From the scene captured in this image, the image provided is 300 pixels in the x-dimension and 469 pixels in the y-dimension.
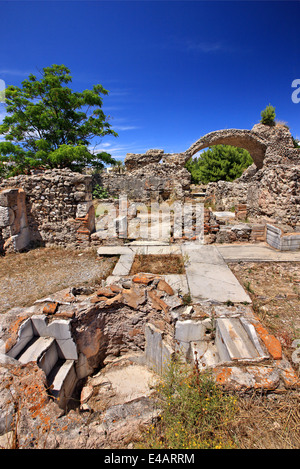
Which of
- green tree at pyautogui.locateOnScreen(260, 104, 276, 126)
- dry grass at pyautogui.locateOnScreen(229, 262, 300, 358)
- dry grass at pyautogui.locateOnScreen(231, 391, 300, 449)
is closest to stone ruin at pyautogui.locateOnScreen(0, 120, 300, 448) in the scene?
dry grass at pyautogui.locateOnScreen(231, 391, 300, 449)

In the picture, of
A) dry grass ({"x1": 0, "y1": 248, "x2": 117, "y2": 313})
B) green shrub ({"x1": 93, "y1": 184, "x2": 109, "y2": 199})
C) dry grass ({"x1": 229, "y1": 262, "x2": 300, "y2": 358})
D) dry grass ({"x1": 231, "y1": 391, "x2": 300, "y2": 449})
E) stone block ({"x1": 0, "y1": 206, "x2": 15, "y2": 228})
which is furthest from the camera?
green shrub ({"x1": 93, "y1": 184, "x2": 109, "y2": 199})

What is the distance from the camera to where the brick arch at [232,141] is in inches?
609

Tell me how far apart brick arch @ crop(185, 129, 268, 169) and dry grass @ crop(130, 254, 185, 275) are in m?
11.4

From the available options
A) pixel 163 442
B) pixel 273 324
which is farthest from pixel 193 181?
pixel 163 442

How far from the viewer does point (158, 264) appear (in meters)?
4.85

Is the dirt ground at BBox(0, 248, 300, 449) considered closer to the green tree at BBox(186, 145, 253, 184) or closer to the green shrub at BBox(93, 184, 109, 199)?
the green shrub at BBox(93, 184, 109, 199)

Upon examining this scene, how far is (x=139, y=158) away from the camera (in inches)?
584

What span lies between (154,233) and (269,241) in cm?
326

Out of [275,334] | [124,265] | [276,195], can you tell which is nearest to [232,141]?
[276,195]

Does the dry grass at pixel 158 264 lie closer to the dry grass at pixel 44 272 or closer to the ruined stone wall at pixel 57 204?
the dry grass at pixel 44 272

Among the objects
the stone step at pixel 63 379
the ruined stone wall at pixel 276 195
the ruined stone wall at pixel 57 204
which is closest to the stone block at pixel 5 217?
the ruined stone wall at pixel 57 204

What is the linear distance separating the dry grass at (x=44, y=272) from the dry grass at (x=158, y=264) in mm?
618

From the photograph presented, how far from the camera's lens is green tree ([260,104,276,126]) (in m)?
17.7
